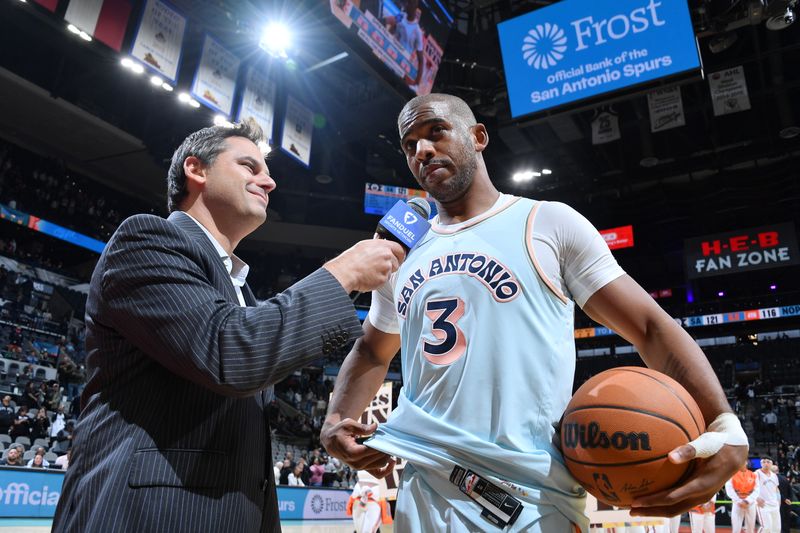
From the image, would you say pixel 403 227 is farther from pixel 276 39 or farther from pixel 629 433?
pixel 276 39

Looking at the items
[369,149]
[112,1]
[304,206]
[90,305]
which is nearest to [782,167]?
[369,149]

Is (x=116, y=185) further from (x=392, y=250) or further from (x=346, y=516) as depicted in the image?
(x=392, y=250)

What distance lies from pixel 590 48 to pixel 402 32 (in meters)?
2.82

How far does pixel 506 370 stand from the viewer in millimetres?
1524

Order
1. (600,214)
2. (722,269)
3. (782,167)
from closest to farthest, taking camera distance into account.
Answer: (782,167), (722,269), (600,214)

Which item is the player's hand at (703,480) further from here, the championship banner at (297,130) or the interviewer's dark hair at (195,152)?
the championship banner at (297,130)

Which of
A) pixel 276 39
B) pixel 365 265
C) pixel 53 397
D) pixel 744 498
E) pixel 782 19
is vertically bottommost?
pixel 744 498

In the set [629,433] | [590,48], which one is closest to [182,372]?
[629,433]

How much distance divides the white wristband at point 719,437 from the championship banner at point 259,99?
30.6 ft

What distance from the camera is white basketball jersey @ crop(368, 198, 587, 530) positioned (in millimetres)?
1438

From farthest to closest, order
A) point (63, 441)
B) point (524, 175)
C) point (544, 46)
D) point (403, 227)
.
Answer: point (524, 175) → point (63, 441) → point (544, 46) → point (403, 227)

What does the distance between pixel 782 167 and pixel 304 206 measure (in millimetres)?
13636

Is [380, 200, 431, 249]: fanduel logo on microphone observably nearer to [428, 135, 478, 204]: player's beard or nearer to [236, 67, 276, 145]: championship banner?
[428, 135, 478, 204]: player's beard

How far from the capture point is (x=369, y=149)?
660 inches
